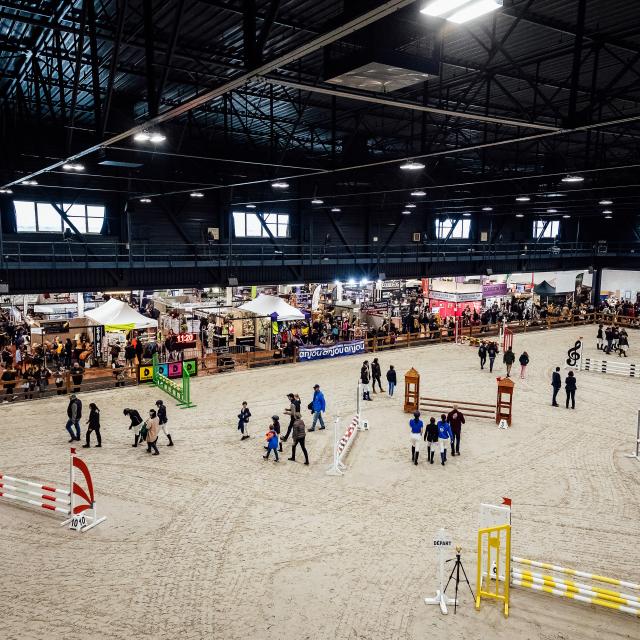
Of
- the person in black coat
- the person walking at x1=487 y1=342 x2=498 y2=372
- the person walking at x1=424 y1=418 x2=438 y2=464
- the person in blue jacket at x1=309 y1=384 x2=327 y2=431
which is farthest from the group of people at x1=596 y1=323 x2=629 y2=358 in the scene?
the person in blue jacket at x1=309 y1=384 x2=327 y2=431

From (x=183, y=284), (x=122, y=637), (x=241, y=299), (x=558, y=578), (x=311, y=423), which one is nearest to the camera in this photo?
(x=122, y=637)

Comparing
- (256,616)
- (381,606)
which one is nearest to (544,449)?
(381,606)

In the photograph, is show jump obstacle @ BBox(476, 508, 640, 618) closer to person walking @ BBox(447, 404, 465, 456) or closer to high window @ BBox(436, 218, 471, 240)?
person walking @ BBox(447, 404, 465, 456)

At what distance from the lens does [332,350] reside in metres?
26.5

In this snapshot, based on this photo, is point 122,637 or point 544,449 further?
point 544,449

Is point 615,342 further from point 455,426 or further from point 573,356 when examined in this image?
point 455,426

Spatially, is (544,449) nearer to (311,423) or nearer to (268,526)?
(311,423)

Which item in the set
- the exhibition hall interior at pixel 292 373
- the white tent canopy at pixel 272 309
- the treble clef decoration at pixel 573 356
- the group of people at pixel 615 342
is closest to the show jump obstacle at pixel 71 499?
the exhibition hall interior at pixel 292 373

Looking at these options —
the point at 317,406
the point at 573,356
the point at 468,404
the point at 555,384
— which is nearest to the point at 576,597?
the point at 317,406

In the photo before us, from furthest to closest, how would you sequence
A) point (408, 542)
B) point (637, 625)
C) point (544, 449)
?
1. point (544, 449)
2. point (408, 542)
3. point (637, 625)

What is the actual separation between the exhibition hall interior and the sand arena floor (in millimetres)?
62

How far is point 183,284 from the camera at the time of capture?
24.3 metres

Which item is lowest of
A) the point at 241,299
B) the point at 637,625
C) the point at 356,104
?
the point at 637,625

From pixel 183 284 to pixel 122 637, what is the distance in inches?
742
